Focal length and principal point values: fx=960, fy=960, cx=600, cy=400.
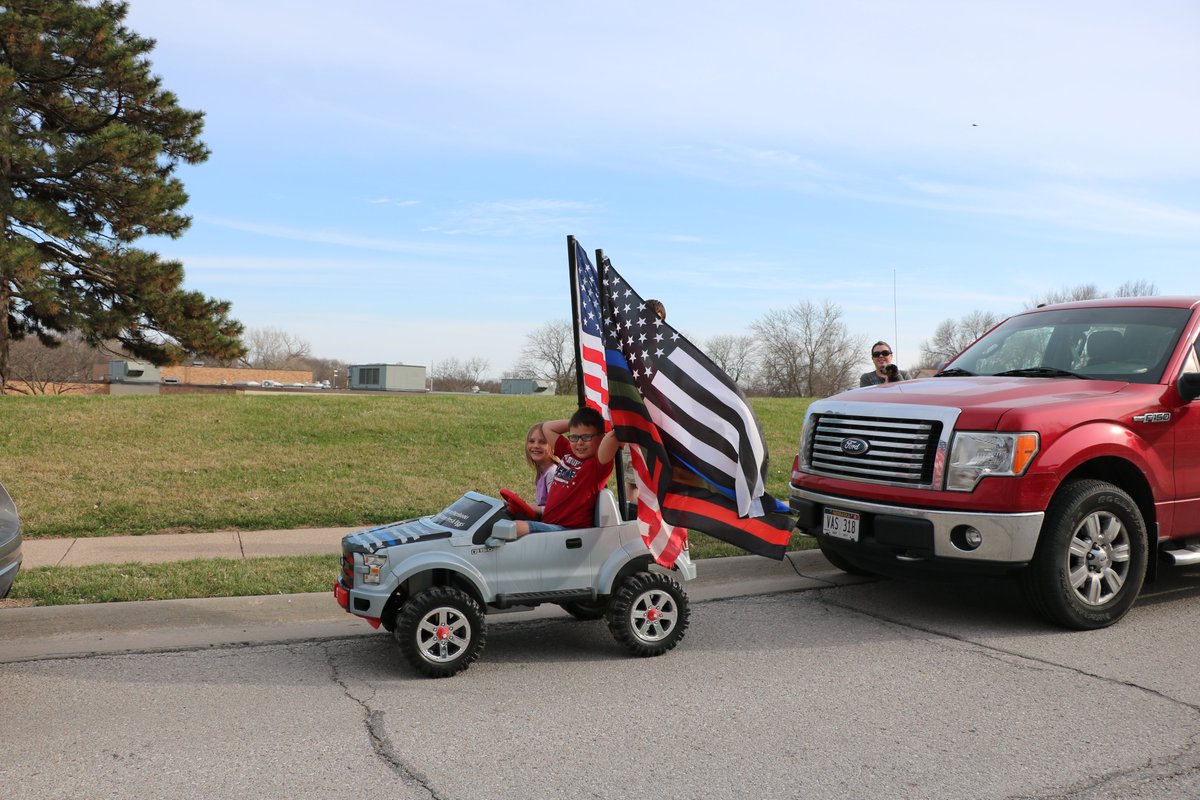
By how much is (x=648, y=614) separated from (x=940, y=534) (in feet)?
6.01

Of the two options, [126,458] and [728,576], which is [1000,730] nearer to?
[728,576]

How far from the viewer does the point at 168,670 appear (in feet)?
16.2

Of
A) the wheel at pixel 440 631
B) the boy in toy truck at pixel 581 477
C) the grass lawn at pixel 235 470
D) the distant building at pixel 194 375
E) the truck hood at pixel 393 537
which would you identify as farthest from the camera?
the distant building at pixel 194 375

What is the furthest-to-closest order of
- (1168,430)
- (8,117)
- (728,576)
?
1. (8,117)
2. (728,576)
3. (1168,430)

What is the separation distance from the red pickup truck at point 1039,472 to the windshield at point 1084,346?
0.02 m

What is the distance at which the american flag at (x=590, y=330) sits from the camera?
5469 mm

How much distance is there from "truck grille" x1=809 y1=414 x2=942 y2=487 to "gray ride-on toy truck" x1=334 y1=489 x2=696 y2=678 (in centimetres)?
149

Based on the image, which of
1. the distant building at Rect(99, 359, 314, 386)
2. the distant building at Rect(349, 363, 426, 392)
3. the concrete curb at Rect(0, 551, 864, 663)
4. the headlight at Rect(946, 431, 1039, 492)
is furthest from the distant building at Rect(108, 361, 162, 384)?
the headlight at Rect(946, 431, 1039, 492)

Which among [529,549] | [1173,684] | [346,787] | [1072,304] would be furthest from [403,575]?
[1072,304]

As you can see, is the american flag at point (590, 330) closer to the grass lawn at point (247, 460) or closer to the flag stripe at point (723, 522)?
the flag stripe at point (723, 522)

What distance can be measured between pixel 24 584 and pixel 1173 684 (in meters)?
6.76

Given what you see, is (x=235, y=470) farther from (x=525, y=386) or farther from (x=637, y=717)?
(x=525, y=386)

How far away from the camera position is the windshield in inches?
253

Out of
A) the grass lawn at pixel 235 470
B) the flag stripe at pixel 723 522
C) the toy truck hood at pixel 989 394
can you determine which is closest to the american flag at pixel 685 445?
the flag stripe at pixel 723 522
